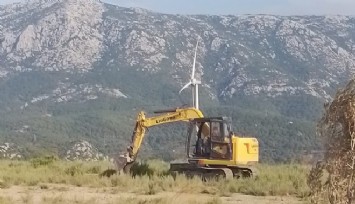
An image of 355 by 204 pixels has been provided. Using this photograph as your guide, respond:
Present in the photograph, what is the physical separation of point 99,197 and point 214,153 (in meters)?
6.93

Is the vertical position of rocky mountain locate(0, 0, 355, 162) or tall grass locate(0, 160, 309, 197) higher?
rocky mountain locate(0, 0, 355, 162)

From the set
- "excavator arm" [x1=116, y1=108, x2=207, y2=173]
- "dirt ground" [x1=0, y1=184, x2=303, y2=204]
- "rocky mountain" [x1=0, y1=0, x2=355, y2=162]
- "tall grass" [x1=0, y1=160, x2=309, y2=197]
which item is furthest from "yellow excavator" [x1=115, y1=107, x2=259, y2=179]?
"rocky mountain" [x1=0, y1=0, x2=355, y2=162]

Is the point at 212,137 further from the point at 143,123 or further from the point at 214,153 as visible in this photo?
the point at 143,123

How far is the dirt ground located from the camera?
1720cm

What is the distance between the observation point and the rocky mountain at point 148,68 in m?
133

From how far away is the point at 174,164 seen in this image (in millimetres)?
26000

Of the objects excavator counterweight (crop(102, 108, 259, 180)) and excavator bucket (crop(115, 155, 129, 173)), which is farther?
excavator bucket (crop(115, 155, 129, 173))

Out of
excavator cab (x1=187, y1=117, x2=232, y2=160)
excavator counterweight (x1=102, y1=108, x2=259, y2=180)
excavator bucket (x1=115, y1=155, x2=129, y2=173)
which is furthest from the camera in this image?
excavator bucket (x1=115, y1=155, x2=129, y2=173)

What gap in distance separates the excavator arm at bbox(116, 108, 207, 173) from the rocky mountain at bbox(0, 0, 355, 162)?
3316 inches

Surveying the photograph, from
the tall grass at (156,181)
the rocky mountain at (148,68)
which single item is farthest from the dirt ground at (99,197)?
the rocky mountain at (148,68)

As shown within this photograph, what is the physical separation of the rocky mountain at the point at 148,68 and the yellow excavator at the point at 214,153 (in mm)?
84984

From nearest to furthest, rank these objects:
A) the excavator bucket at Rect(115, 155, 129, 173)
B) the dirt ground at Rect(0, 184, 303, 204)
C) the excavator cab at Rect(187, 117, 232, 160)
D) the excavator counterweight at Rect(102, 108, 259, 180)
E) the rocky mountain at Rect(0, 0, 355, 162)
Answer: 1. the dirt ground at Rect(0, 184, 303, 204)
2. the excavator counterweight at Rect(102, 108, 259, 180)
3. the excavator cab at Rect(187, 117, 232, 160)
4. the excavator bucket at Rect(115, 155, 129, 173)
5. the rocky mountain at Rect(0, 0, 355, 162)

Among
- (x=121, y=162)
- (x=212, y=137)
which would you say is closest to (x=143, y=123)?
(x=121, y=162)

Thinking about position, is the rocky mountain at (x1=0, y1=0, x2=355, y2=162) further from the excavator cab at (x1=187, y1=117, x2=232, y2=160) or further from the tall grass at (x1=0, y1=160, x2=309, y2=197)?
the excavator cab at (x1=187, y1=117, x2=232, y2=160)
